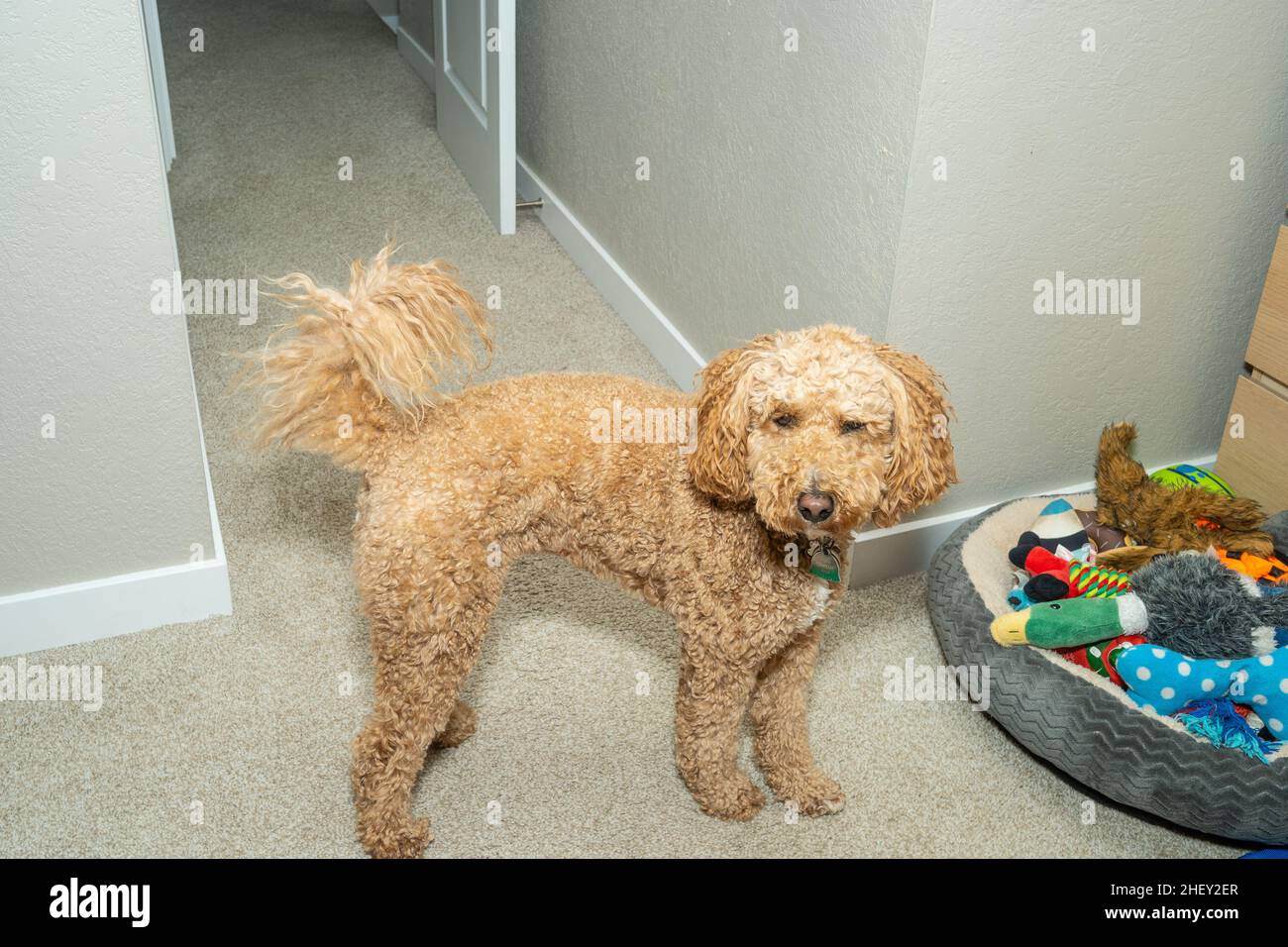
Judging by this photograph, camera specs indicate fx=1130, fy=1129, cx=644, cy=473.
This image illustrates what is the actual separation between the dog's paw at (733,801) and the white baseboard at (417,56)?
338 centimetres

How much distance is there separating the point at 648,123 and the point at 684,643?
5.25 ft

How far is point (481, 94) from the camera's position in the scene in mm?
3398

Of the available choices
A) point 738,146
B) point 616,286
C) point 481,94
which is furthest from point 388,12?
point 738,146

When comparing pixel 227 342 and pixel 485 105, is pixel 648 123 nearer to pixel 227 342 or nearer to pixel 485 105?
pixel 485 105

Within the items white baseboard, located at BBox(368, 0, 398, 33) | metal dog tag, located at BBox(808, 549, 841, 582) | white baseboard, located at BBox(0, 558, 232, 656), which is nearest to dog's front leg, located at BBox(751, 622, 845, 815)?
metal dog tag, located at BBox(808, 549, 841, 582)

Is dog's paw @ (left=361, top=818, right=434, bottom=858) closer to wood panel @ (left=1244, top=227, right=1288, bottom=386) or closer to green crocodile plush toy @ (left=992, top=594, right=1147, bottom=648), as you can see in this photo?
green crocodile plush toy @ (left=992, top=594, right=1147, bottom=648)

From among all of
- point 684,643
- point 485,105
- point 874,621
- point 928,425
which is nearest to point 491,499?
point 684,643

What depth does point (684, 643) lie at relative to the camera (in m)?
1.65

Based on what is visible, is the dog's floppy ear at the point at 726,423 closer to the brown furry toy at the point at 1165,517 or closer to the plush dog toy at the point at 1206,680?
the plush dog toy at the point at 1206,680

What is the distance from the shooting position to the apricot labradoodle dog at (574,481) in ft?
4.64

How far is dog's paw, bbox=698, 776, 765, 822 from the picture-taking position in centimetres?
175

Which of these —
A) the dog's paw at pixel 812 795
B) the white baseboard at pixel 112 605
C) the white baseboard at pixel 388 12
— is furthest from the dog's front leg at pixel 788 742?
the white baseboard at pixel 388 12

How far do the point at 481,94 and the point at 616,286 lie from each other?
0.80m

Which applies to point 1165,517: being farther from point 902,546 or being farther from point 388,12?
point 388,12
